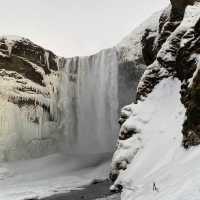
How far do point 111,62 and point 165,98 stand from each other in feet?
78.8

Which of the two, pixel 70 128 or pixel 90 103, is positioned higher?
pixel 90 103

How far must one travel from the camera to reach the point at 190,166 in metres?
12.6

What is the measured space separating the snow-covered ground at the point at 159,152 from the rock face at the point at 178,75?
0.21 m

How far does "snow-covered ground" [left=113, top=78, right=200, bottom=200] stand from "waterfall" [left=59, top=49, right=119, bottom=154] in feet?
72.8

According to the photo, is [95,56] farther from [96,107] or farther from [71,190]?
[71,190]

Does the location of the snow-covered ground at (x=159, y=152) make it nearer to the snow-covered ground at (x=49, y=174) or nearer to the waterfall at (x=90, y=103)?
the snow-covered ground at (x=49, y=174)

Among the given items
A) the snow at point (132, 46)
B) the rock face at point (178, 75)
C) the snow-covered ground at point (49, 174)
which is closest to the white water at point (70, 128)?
the snow-covered ground at point (49, 174)

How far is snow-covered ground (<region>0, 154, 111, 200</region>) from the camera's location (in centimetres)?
3025

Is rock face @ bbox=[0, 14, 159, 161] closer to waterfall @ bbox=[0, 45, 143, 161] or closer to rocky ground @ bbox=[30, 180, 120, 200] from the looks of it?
waterfall @ bbox=[0, 45, 143, 161]

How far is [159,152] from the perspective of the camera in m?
19.9

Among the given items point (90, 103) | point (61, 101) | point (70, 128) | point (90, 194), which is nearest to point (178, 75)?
point (90, 194)

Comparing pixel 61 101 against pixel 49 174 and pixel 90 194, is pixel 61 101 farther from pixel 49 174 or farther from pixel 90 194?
pixel 90 194

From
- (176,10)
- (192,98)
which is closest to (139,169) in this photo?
(192,98)

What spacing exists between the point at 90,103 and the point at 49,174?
13636 mm
